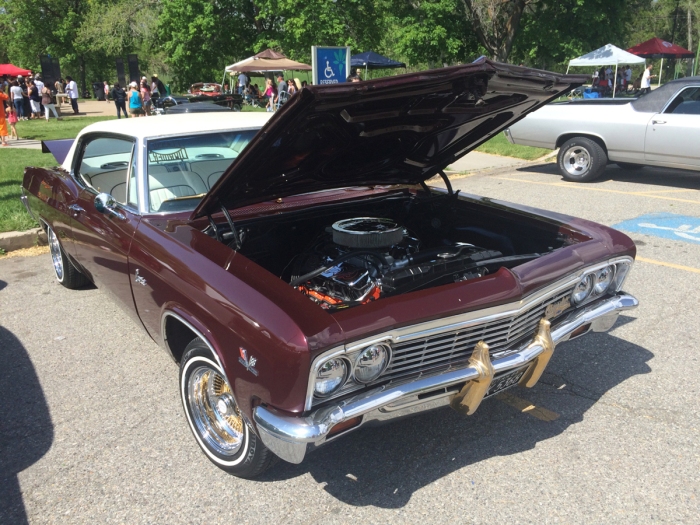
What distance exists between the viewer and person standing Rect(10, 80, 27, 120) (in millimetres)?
19781

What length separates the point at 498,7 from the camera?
22.6 meters

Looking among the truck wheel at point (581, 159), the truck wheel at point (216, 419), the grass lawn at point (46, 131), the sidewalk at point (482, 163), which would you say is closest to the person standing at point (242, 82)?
the grass lawn at point (46, 131)

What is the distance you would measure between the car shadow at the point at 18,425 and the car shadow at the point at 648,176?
8.52 m

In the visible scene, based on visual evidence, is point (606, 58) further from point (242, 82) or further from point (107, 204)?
point (107, 204)

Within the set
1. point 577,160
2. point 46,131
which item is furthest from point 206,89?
point 577,160

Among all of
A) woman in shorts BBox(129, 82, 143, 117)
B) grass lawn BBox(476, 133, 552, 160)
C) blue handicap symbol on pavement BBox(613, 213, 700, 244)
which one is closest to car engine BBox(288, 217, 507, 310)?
blue handicap symbol on pavement BBox(613, 213, 700, 244)

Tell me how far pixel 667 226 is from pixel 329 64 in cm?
467

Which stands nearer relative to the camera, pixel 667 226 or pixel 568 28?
pixel 667 226

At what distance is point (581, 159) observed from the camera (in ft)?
31.4

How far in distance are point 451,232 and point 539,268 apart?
1237 mm

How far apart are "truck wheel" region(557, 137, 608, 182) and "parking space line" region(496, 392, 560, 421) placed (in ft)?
22.6

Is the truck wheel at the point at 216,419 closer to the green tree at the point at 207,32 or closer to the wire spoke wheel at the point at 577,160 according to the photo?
the wire spoke wheel at the point at 577,160

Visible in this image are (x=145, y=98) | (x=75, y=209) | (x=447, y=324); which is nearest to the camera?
(x=447, y=324)

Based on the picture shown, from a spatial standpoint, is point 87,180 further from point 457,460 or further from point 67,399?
point 457,460
